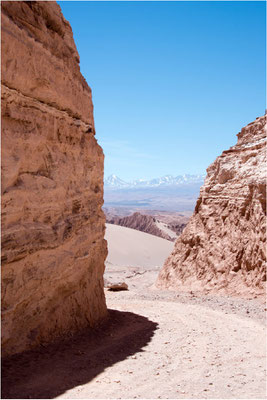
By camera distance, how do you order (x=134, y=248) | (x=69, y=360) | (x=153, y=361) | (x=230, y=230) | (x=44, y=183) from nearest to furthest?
(x=69, y=360) < (x=153, y=361) < (x=44, y=183) < (x=230, y=230) < (x=134, y=248)

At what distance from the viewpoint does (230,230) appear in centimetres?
1293

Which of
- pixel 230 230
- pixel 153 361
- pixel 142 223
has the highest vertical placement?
pixel 230 230

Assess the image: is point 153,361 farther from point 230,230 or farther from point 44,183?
point 230,230

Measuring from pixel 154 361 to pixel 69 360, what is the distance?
128 cm

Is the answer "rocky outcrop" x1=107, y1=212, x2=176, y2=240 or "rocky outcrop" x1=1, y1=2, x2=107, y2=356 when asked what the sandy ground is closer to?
"rocky outcrop" x1=1, y1=2, x2=107, y2=356

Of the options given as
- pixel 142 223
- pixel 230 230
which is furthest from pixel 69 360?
pixel 142 223

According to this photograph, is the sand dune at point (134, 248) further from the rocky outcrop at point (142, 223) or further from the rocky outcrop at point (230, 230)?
the rocky outcrop at point (230, 230)

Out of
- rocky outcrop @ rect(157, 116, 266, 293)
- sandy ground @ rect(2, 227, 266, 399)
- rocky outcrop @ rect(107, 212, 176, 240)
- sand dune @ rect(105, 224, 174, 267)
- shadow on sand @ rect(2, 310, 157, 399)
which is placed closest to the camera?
shadow on sand @ rect(2, 310, 157, 399)

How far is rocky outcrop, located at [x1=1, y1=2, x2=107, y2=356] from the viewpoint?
4801 millimetres

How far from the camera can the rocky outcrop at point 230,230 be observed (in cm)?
1164

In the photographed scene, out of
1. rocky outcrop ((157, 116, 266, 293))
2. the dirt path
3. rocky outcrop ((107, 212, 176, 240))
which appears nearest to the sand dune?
rocky outcrop ((107, 212, 176, 240))

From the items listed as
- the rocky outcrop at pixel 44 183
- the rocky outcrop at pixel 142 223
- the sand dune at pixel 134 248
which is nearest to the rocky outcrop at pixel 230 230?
the rocky outcrop at pixel 44 183

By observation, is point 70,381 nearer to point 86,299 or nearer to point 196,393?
point 196,393

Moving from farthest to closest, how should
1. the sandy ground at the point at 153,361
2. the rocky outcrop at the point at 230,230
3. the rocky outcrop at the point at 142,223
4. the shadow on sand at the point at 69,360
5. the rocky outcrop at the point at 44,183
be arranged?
the rocky outcrop at the point at 142,223
the rocky outcrop at the point at 230,230
the rocky outcrop at the point at 44,183
the sandy ground at the point at 153,361
the shadow on sand at the point at 69,360
